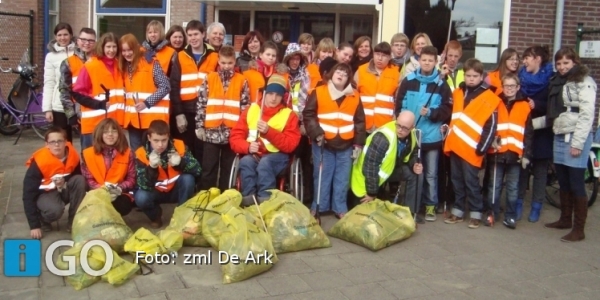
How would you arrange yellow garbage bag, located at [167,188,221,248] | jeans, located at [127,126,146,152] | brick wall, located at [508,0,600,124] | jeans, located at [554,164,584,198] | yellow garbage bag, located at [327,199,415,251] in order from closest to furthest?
yellow garbage bag, located at [167,188,221,248] → yellow garbage bag, located at [327,199,415,251] → jeans, located at [554,164,584,198] → jeans, located at [127,126,146,152] → brick wall, located at [508,0,600,124]

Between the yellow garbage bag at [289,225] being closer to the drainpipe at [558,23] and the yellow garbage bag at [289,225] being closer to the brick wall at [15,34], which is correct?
the drainpipe at [558,23]

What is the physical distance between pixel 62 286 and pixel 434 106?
3.97 m

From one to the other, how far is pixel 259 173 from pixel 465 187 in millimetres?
2181

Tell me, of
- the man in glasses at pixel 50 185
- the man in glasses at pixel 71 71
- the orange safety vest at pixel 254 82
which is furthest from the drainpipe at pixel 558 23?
the man in glasses at pixel 50 185

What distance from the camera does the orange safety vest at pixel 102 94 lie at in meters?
6.30

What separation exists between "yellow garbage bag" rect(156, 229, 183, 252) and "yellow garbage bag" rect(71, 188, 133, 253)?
0.94 feet

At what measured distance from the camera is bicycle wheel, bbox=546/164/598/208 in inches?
295

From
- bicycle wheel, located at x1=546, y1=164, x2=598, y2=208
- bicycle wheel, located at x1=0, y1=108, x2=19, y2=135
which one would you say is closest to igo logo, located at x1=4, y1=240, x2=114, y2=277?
bicycle wheel, located at x1=546, y1=164, x2=598, y2=208

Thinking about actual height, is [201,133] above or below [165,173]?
above

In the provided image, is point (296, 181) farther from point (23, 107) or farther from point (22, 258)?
point (23, 107)

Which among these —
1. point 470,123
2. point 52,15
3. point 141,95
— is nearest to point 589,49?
point 470,123

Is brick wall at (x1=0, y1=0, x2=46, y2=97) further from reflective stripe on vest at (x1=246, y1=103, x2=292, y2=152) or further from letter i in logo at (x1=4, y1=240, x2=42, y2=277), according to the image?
letter i in logo at (x1=4, y1=240, x2=42, y2=277)

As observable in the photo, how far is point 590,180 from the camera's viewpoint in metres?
7.66

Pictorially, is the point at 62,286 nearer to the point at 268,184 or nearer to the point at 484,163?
the point at 268,184
